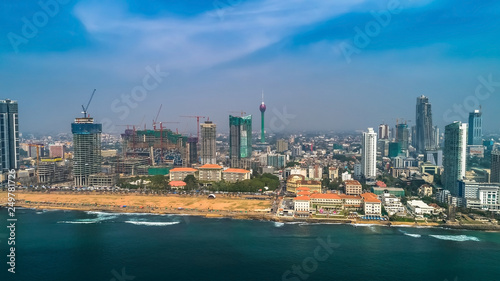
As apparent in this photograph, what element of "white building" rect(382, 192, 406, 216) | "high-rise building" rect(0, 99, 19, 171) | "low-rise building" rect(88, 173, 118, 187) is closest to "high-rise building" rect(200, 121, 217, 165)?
"low-rise building" rect(88, 173, 118, 187)

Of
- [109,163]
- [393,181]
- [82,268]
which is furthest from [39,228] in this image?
[393,181]

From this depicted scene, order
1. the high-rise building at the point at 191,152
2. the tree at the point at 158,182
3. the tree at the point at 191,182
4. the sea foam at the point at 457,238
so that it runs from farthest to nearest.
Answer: the high-rise building at the point at 191,152, the tree at the point at 191,182, the tree at the point at 158,182, the sea foam at the point at 457,238

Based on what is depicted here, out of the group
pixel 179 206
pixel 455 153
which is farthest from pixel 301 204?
pixel 455 153

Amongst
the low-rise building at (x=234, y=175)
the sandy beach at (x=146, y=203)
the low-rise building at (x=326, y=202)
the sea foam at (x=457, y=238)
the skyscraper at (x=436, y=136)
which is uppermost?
the skyscraper at (x=436, y=136)

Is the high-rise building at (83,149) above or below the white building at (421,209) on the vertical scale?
above

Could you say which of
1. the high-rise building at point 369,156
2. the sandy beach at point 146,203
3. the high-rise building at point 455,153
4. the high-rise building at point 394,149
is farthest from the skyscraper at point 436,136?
the sandy beach at point 146,203

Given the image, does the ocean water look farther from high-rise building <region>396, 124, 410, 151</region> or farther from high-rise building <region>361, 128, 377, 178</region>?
high-rise building <region>396, 124, 410, 151</region>

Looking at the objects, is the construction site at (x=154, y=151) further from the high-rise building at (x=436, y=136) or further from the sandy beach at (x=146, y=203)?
the high-rise building at (x=436, y=136)

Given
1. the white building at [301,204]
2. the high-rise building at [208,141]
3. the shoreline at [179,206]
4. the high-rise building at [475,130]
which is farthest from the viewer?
the high-rise building at [475,130]
